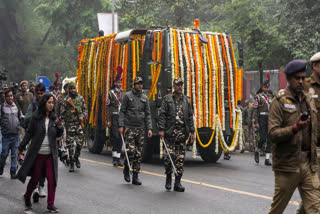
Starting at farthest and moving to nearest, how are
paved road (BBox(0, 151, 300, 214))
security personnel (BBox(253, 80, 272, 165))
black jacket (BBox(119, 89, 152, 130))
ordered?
security personnel (BBox(253, 80, 272, 165))
black jacket (BBox(119, 89, 152, 130))
paved road (BBox(0, 151, 300, 214))

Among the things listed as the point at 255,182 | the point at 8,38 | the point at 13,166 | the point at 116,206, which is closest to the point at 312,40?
the point at 255,182

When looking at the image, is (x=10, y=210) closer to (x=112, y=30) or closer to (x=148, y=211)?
(x=148, y=211)

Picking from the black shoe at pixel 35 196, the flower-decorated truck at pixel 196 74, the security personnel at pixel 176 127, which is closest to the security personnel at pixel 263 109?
the flower-decorated truck at pixel 196 74

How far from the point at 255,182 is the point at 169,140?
2.00 metres

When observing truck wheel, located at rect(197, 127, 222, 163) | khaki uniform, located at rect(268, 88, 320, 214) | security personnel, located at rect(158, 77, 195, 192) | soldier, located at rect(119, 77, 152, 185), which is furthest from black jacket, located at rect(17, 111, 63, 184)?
truck wheel, located at rect(197, 127, 222, 163)

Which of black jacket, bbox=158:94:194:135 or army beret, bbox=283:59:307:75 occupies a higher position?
army beret, bbox=283:59:307:75

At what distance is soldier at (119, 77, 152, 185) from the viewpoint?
37.8ft

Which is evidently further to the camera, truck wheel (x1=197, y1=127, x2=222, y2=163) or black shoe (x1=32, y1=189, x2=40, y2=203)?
truck wheel (x1=197, y1=127, x2=222, y2=163)

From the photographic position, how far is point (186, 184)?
37.6 ft

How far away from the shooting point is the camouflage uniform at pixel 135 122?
11.5 m

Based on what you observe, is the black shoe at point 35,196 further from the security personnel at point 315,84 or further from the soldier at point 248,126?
the soldier at point 248,126

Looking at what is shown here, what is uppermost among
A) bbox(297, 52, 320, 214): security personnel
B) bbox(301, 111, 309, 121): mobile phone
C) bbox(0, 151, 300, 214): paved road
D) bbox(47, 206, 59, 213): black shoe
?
bbox(297, 52, 320, 214): security personnel

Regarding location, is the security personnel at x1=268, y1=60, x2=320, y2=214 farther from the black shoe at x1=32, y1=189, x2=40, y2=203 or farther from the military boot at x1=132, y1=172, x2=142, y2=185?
the military boot at x1=132, y1=172, x2=142, y2=185

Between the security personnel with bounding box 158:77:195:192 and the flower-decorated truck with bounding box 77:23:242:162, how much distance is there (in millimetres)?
2872
